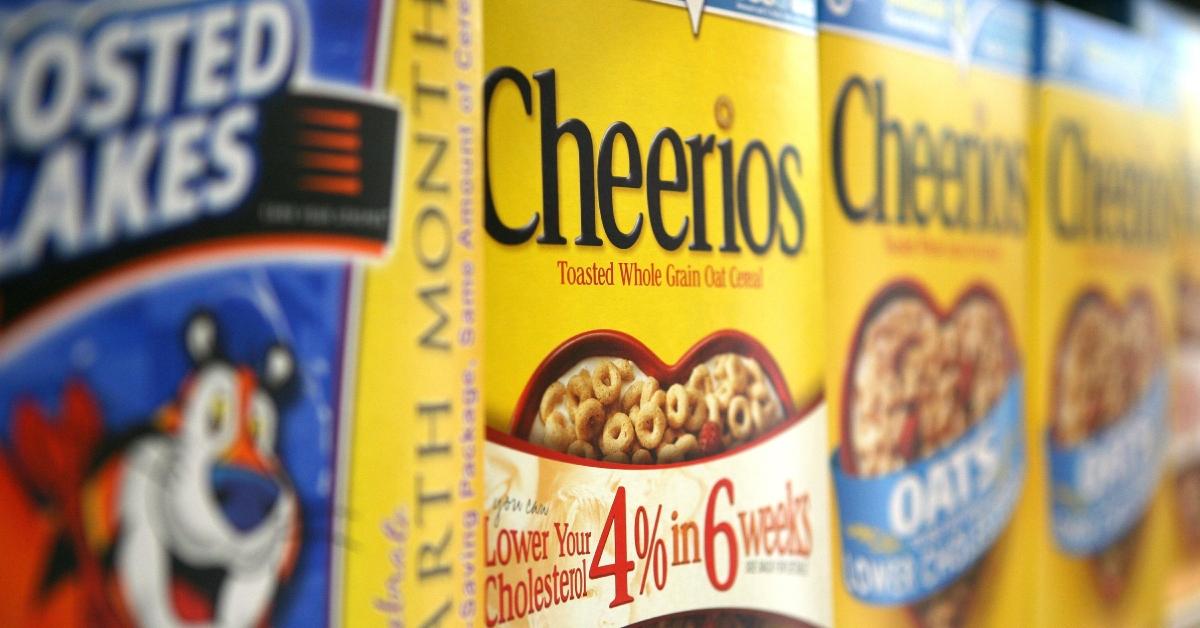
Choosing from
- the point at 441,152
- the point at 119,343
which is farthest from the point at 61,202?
the point at 441,152

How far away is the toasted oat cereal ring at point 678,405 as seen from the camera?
2.69 ft

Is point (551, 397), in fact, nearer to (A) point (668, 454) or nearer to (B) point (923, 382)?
(A) point (668, 454)

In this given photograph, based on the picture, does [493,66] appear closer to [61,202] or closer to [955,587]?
[61,202]

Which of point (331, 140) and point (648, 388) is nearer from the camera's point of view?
point (331, 140)

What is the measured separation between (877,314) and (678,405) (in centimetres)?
29

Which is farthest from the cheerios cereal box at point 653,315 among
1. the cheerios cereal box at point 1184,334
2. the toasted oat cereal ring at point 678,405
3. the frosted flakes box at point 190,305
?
the cheerios cereal box at point 1184,334

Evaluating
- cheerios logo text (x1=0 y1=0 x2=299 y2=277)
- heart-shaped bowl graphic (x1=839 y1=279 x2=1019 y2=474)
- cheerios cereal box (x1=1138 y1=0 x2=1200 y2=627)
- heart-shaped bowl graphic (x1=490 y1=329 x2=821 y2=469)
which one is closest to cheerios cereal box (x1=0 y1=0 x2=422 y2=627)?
cheerios logo text (x1=0 y1=0 x2=299 y2=277)

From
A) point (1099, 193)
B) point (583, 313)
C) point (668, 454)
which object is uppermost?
point (1099, 193)

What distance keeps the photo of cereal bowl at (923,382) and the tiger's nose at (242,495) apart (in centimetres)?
59

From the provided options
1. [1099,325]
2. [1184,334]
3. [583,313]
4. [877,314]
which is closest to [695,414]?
[583,313]

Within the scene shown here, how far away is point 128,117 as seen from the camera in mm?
502

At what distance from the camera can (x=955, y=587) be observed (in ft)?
3.64

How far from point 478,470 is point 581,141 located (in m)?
0.26

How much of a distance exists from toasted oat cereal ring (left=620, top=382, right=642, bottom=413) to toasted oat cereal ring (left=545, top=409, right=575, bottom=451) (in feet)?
0.16
